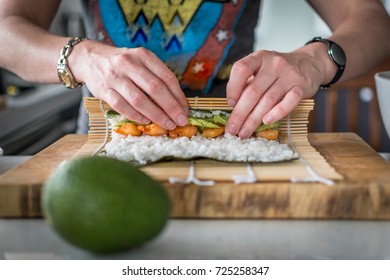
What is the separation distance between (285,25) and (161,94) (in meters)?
2.58

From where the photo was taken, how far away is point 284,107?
32.7 inches

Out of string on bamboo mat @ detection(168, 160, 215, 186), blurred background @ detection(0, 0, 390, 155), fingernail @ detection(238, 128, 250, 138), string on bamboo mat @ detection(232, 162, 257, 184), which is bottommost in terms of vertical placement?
blurred background @ detection(0, 0, 390, 155)

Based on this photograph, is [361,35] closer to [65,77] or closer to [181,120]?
[181,120]

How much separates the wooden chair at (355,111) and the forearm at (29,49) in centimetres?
77

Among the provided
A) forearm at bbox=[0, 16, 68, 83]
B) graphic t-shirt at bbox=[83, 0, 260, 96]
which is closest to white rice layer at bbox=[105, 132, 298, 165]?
forearm at bbox=[0, 16, 68, 83]

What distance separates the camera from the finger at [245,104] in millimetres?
821

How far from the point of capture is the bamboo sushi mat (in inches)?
25.5

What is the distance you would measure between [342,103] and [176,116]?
2.30 meters

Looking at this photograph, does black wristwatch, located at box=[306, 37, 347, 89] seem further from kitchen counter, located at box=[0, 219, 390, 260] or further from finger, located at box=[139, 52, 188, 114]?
kitchen counter, located at box=[0, 219, 390, 260]

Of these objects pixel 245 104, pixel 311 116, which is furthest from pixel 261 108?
pixel 311 116

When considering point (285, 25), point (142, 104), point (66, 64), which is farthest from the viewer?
point (285, 25)

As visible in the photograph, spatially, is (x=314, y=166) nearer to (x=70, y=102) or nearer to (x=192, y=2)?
(x=192, y=2)

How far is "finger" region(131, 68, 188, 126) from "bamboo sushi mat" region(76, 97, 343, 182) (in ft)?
0.20
